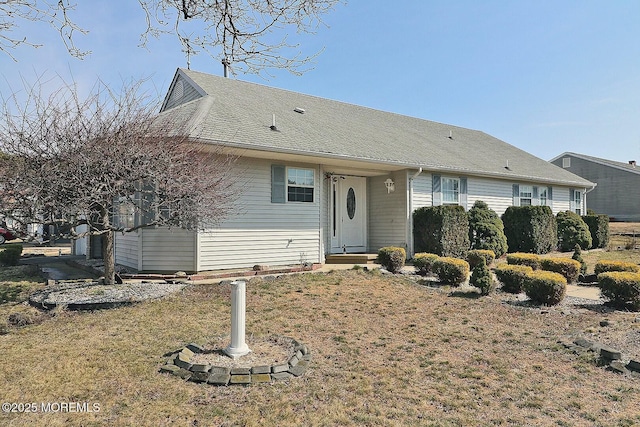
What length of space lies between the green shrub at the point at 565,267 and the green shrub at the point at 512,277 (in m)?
1.39

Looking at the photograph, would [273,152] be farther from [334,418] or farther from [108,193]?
[334,418]

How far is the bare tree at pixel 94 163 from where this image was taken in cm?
648

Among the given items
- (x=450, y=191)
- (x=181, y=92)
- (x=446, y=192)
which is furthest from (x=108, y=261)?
(x=450, y=191)

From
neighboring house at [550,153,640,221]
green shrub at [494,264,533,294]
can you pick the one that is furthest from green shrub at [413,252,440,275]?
neighboring house at [550,153,640,221]

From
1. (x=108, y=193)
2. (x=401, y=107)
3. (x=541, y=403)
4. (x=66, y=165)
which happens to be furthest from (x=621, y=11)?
(x=401, y=107)

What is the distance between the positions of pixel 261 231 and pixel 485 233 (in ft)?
26.4

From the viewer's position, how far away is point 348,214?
12844 mm

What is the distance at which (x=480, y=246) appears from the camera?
13.5 meters

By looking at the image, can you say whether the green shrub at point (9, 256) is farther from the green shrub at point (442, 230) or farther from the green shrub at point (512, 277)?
the green shrub at point (512, 277)

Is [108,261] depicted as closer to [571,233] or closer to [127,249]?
[127,249]

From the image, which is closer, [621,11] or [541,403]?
[541,403]

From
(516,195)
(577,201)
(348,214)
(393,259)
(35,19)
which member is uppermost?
(35,19)

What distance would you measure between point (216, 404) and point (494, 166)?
48.7ft

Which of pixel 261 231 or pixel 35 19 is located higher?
pixel 35 19
